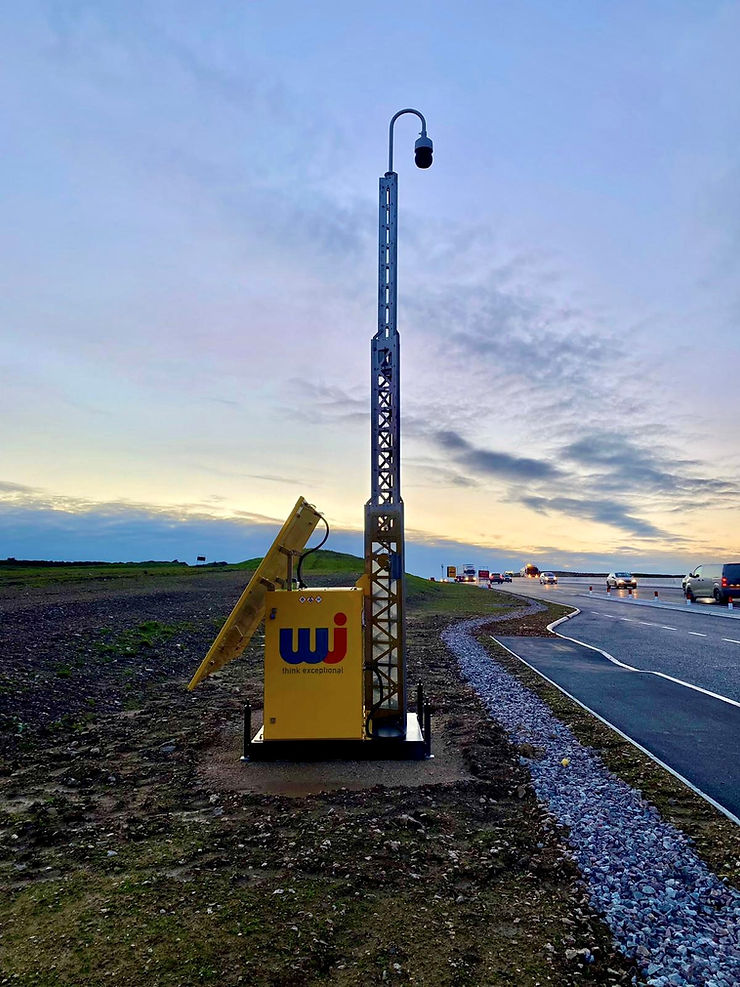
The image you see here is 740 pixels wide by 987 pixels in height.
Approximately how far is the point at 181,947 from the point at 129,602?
27928 mm

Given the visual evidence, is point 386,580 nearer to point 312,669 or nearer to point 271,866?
point 312,669

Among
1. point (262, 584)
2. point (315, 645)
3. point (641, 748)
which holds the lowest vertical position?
point (641, 748)

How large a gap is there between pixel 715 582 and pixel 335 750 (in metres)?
41.8

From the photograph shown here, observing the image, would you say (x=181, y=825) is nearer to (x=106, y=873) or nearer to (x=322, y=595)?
(x=106, y=873)

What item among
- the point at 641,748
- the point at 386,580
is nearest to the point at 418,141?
the point at 386,580

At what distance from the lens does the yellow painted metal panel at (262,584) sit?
9.18m

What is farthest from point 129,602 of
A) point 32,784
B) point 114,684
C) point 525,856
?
point 525,856

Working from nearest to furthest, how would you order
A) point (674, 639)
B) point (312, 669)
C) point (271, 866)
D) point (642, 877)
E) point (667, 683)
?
point (642, 877) < point (271, 866) < point (312, 669) < point (667, 683) < point (674, 639)

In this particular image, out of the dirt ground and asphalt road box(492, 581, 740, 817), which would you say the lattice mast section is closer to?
the dirt ground

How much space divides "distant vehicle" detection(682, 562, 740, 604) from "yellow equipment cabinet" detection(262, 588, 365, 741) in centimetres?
4021

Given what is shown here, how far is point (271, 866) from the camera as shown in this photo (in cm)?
638

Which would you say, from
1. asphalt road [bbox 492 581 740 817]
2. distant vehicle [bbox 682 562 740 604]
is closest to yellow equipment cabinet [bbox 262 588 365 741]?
asphalt road [bbox 492 581 740 817]

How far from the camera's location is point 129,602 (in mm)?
31109

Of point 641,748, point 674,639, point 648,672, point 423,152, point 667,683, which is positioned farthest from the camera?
point 674,639
